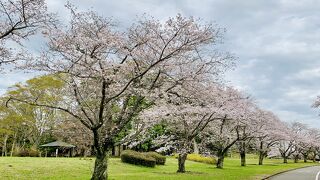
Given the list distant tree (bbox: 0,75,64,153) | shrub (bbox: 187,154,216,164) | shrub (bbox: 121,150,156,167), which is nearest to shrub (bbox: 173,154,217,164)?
shrub (bbox: 187,154,216,164)

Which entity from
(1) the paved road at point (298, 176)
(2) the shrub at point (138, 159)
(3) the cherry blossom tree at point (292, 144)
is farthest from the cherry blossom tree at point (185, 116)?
(3) the cherry blossom tree at point (292, 144)

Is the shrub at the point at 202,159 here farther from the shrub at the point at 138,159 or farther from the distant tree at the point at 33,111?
the distant tree at the point at 33,111

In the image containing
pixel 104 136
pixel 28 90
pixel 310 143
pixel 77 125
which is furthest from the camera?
pixel 310 143

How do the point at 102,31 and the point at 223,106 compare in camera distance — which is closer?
the point at 102,31

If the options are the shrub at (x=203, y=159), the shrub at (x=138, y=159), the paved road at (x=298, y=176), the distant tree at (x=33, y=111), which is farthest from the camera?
the shrub at (x=203, y=159)

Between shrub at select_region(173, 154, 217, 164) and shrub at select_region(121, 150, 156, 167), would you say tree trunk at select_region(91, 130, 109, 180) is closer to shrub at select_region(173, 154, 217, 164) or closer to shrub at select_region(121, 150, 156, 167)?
shrub at select_region(121, 150, 156, 167)

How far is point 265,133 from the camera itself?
150ft

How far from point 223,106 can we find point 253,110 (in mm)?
12318

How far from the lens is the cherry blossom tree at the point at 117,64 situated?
579 inches

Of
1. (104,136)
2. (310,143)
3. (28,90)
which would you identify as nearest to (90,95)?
(104,136)

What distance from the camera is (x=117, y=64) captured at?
1548cm

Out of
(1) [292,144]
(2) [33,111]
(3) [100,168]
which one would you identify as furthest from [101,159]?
(1) [292,144]

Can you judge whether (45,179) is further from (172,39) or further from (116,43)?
(172,39)

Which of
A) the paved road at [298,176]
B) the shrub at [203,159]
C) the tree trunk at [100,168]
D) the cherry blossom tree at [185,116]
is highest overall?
the cherry blossom tree at [185,116]
